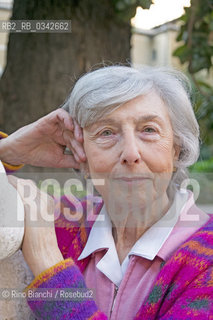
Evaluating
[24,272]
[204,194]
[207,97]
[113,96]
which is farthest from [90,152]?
[204,194]

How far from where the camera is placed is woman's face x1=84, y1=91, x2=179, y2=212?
5.16 ft

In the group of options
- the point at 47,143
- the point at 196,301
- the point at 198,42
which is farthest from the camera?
the point at 198,42

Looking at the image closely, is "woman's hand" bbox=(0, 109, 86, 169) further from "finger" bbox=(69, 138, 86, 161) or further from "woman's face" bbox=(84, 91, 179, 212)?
"woman's face" bbox=(84, 91, 179, 212)

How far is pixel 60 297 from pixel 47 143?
78 cm

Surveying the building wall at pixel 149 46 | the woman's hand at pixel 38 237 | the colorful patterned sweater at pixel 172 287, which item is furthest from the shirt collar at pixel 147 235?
the building wall at pixel 149 46

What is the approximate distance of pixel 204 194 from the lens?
584cm

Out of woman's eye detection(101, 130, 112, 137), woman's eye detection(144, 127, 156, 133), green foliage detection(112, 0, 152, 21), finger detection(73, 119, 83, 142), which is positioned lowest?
finger detection(73, 119, 83, 142)

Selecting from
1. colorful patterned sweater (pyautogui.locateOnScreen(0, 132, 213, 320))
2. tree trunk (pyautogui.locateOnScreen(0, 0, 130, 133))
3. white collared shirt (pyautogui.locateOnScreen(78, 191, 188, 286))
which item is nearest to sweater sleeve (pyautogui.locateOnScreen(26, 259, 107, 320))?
colorful patterned sweater (pyautogui.locateOnScreen(0, 132, 213, 320))

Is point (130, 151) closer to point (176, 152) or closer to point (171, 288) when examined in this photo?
point (176, 152)

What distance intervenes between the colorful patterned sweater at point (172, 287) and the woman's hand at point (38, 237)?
0.15 ft

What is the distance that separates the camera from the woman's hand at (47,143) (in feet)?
5.80

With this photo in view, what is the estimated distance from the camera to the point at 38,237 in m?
1.48

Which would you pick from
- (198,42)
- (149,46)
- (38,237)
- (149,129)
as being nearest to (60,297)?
(38,237)

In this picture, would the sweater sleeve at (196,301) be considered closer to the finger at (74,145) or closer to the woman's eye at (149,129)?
the woman's eye at (149,129)
